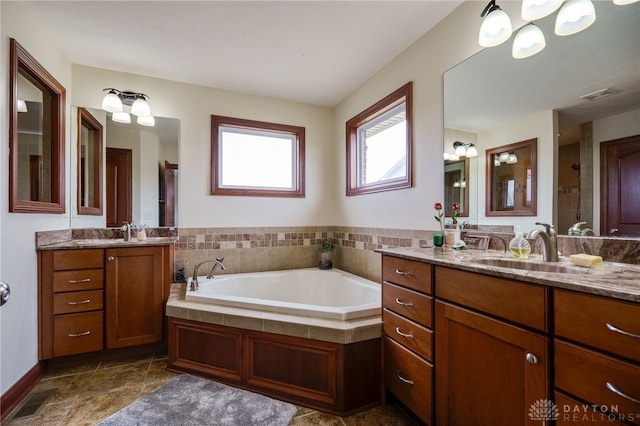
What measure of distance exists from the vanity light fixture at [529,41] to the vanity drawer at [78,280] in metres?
3.11

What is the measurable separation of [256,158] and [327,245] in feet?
4.17

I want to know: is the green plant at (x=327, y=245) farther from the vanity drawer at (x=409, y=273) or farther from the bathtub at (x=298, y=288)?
the vanity drawer at (x=409, y=273)

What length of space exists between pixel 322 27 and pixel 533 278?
2.00 meters

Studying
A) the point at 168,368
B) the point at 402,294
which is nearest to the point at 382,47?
the point at 402,294

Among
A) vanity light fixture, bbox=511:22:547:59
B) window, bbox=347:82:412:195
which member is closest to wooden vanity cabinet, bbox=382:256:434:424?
window, bbox=347:82:412:195

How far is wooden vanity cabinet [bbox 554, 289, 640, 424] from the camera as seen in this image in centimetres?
77

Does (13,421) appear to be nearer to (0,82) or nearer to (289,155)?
(0,82)

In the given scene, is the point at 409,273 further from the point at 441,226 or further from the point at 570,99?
the point at 570,99

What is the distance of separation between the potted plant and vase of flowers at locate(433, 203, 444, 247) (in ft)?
4.87

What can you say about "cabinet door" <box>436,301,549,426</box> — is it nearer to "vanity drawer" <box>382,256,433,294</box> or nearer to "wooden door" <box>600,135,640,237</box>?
"vanity drawer" <box>382,256,433,294</box>

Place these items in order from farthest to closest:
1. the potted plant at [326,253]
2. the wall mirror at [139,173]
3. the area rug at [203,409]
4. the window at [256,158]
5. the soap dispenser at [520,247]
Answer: the potted plant at [326,253] → the window at [256,158] → the wall mirror at [139,173] → the area rug at [203,409] → the soap dispenser at [520,247]

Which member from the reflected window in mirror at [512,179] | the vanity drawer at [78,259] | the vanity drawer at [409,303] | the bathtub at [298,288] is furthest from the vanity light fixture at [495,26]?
the vanity drawer at [78,259]

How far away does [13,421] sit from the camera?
164 cm

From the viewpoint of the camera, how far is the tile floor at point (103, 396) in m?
1.66
